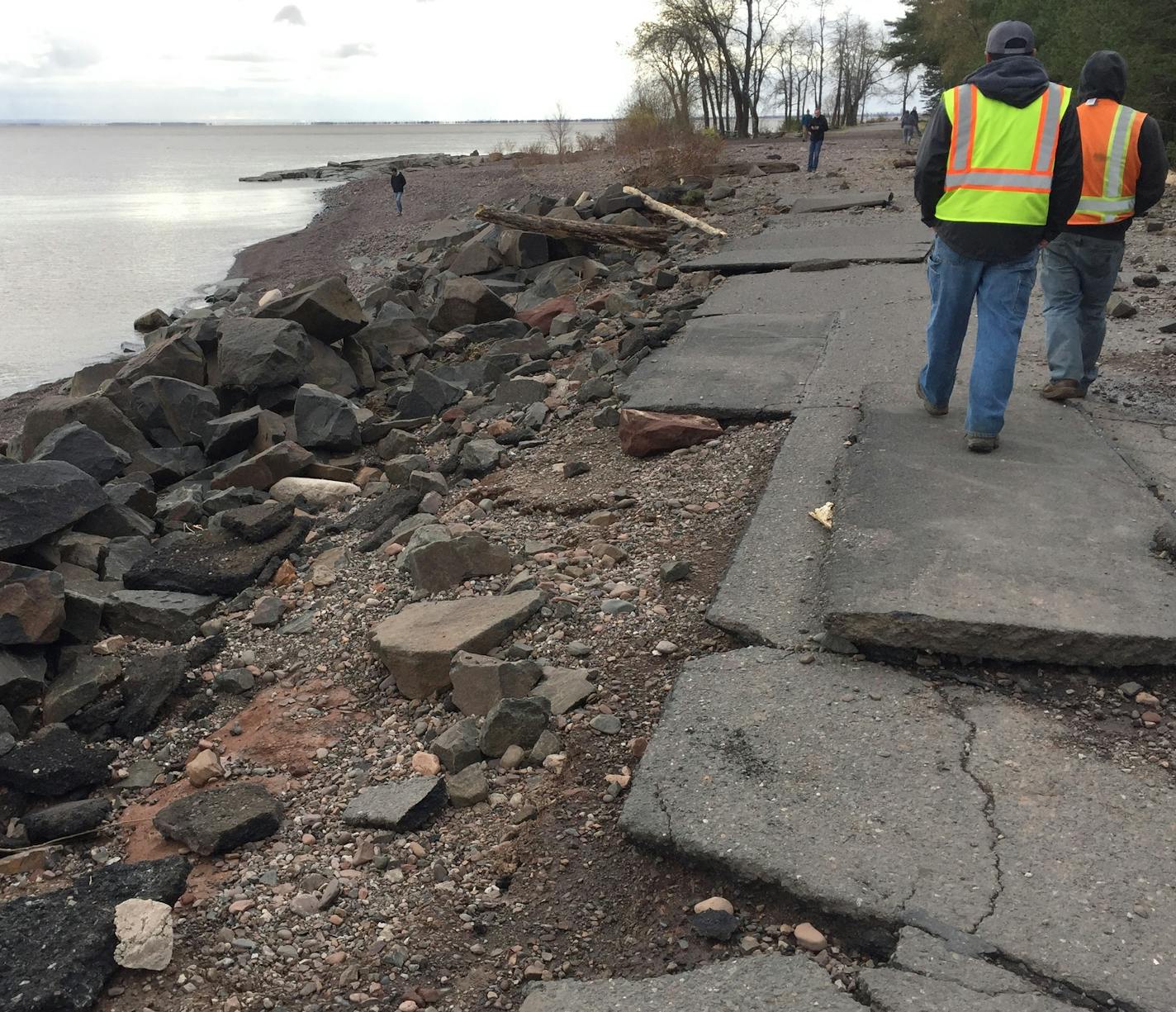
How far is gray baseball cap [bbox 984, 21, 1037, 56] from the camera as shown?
454 centimetres

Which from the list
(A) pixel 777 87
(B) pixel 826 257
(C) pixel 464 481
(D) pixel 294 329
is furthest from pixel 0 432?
(A) pixel 777 87

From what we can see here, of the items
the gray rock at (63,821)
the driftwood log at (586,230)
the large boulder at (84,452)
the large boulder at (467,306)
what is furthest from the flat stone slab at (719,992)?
the driftwood log at (586,230)

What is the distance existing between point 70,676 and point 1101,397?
566 cm

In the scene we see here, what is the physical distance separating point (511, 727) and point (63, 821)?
1704 millimetres

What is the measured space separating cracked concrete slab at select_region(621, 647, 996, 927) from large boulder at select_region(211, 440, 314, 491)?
5129 mm

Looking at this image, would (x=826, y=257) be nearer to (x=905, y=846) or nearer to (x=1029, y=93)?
(x=1029, y=93)

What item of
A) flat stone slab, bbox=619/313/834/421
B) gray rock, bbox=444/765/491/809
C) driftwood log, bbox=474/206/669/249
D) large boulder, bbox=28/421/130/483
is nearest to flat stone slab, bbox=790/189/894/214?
driftwood log, bbox=474/206/669/249

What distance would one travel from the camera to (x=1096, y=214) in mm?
5348

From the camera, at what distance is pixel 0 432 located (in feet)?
42.0

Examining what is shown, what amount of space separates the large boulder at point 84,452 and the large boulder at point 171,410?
1.15 meters

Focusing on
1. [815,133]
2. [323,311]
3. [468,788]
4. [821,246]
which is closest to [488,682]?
[468,788]

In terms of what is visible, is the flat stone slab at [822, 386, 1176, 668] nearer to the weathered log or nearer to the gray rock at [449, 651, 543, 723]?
the gray rock at [449, 651, 543, 723]

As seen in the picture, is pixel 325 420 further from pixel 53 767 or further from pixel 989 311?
pixel 989 311

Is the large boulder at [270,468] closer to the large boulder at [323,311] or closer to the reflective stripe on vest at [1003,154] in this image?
the large boulder at [323,311]
